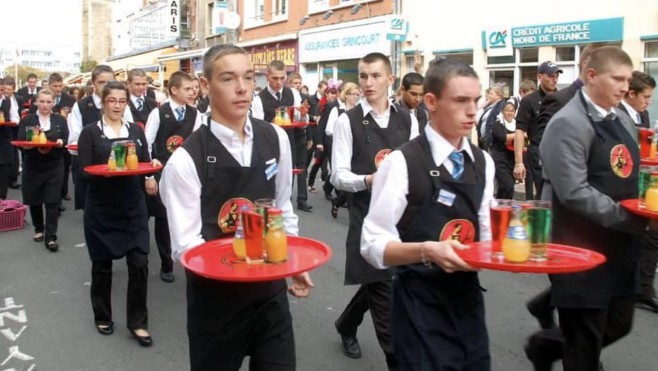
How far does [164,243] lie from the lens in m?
6.84

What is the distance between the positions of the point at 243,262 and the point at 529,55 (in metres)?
14.8

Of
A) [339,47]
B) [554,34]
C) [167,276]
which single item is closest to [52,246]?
[167,276]

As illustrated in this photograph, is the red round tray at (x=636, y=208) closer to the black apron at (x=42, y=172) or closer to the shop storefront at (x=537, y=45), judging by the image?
the black apron at (x=42, y=172)

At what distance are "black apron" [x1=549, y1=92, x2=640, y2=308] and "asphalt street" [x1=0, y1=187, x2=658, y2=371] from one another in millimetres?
1292

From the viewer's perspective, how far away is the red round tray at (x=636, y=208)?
3137 millimetres

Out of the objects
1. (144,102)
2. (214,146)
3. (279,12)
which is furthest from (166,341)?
(279,12)

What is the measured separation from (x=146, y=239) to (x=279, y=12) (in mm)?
25374

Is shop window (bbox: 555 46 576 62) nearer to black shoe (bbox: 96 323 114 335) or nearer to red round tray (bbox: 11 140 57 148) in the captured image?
red round tray (bbox: 11 140 57 148)

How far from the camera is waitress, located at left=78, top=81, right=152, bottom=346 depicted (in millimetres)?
5074

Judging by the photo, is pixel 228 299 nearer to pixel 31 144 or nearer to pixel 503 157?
pixel 31 144

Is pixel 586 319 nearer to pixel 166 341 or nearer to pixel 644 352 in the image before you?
pixel 644 352

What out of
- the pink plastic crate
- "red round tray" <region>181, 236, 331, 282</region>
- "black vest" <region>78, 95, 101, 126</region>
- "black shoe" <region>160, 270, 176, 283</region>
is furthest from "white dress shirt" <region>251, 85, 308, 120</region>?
"red round tray" <region>181, 236, 331, 282</region>

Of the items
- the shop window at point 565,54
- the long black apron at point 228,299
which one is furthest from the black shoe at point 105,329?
the shop window at point 565,54

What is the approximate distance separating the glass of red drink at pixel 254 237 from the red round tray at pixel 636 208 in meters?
1.85
